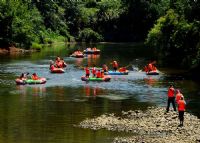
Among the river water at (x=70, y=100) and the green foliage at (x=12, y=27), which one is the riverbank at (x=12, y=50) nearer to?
the green foliage at (x=12, y=27)

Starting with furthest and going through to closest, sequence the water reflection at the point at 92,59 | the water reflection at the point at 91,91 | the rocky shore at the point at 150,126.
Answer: the water reflection at the point at 92,59
the water reflection at the point at 91,91
the rocky shore at the point at 150,126

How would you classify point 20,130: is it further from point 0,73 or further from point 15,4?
point 15,4

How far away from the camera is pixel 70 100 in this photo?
189 ft

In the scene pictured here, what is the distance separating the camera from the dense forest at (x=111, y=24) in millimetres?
83125

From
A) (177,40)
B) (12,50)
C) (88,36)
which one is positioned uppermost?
(177,40)

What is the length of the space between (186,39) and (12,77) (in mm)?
24624

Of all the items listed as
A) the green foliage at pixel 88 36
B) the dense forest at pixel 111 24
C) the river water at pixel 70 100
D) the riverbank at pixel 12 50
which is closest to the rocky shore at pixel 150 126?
the river water at pixel 70 100

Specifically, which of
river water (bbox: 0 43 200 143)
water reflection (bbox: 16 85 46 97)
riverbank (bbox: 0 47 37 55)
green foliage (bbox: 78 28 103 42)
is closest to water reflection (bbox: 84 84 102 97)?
river water (bbox: 0 43 200 143)

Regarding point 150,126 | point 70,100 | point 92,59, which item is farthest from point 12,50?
point 150,126

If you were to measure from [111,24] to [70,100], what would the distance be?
139m

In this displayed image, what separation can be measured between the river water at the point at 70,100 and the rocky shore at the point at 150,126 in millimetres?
1344

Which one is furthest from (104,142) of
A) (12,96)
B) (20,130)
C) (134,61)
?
(134,61)

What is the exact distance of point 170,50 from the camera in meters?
89.4

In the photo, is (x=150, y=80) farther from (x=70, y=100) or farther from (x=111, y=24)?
(x=111, y=24)
